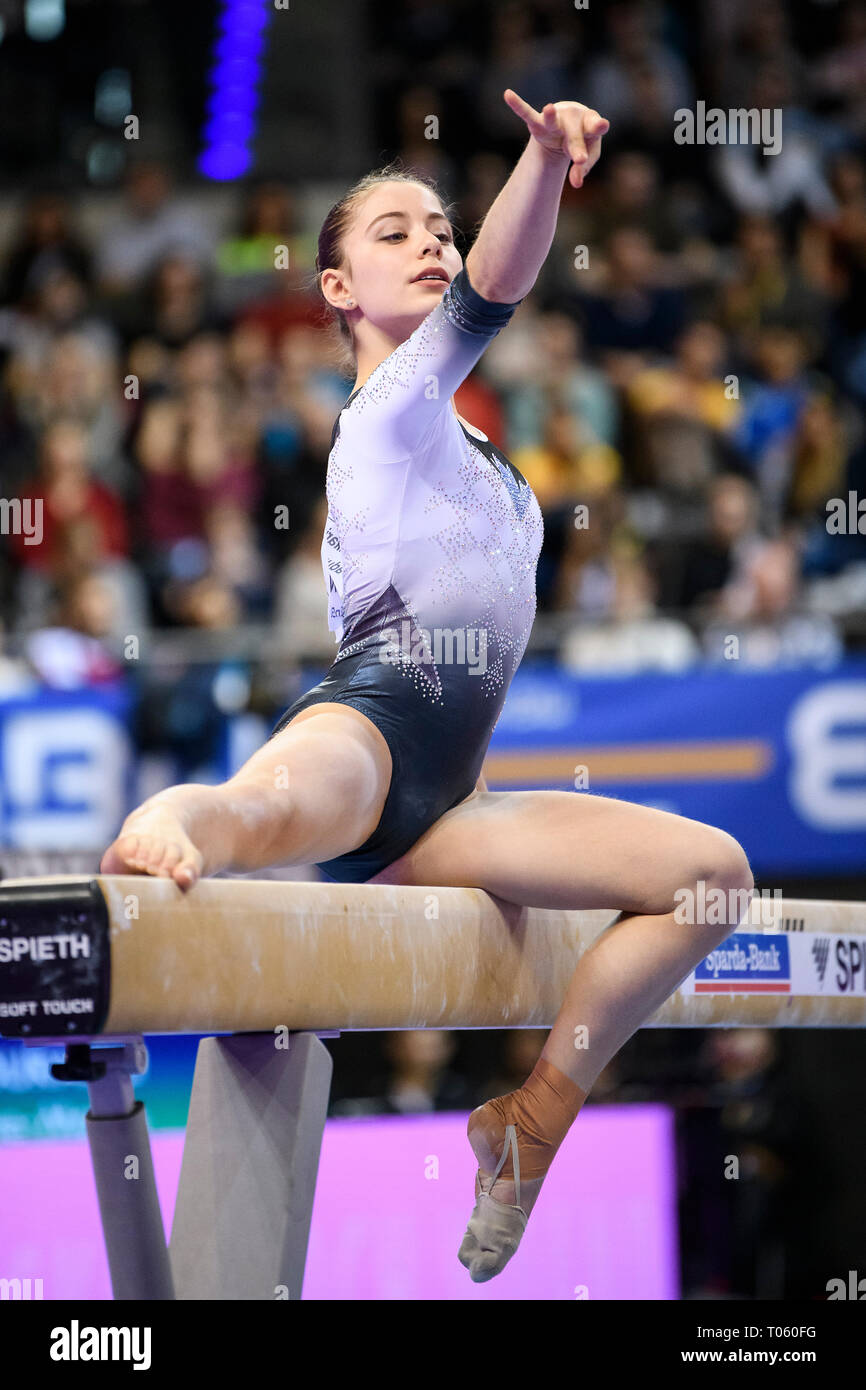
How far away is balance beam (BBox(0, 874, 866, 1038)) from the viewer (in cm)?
203

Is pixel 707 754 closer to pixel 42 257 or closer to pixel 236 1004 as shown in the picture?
pixel 236 1004

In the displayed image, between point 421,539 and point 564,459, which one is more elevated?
point 564,459

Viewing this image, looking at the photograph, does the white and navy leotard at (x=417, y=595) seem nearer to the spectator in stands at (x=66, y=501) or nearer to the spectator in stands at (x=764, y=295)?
the spectator in stands at (x=66, y=501)

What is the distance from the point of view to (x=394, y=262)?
2.91 m

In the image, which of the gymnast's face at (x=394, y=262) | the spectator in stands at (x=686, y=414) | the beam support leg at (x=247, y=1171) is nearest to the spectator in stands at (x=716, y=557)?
the spectator in stands at (x=686, y=414)

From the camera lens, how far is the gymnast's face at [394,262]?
2.90 metres

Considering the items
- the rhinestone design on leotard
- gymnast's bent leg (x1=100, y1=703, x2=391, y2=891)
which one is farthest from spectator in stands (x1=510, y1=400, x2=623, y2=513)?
gymnast's bent leg (x1=100, y1=703, x2=391, y2=891)

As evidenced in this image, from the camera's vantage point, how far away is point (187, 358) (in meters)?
7.81

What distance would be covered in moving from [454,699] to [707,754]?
3.42 meters

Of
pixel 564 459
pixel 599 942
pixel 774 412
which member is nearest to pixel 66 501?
pixel 564 459

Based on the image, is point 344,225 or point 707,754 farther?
point 707,754

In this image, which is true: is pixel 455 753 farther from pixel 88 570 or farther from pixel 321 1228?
pixel 88 570

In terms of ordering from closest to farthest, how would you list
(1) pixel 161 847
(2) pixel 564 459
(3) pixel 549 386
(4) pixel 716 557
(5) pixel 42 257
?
(1) pixel 161 847
(4) pixel 716 557
(2) pixel 564 459
(3) pixel 549 386
(5) pixel 42 257
